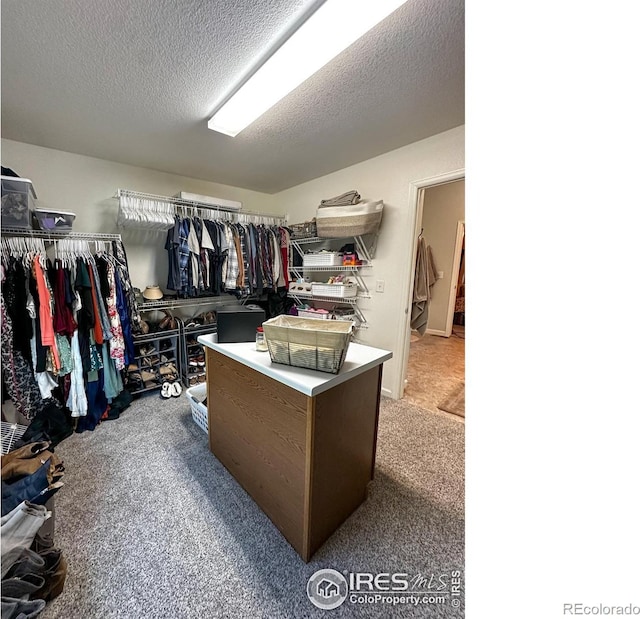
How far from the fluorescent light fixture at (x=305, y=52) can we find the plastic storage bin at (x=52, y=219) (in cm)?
144

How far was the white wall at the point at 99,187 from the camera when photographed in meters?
2.32

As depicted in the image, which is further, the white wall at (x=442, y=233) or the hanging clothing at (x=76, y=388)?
the white wall at (x=442, y=233)

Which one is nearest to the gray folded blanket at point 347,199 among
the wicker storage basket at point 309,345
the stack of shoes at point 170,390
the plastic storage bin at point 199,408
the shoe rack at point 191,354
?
the wicker storage basket at point 309,345

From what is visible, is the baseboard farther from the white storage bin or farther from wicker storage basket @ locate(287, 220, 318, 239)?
wicker storage basket @ locate(287, 220, 318, 239)

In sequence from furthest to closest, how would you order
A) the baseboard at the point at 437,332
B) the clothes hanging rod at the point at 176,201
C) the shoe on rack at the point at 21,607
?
the baseboard at the point at 437,332, the clothes hanging rod at the point at 176,201, the shoe on rack at the point at 21,607

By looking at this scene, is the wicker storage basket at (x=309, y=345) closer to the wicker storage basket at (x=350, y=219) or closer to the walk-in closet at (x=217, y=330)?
the walk-in closet at (x=217, y=330)

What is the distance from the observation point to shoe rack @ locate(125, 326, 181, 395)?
2562 millimetres

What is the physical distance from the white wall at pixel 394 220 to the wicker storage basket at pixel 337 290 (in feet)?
0.59

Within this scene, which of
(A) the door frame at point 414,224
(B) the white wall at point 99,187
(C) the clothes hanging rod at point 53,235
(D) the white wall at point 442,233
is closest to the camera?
(C) the clothes hanging rod at point 53,235

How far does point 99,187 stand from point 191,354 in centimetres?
191

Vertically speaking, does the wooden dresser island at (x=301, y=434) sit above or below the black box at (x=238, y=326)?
below

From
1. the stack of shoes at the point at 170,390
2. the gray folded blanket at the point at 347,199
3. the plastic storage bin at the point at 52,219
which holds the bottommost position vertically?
the stack of shoes at the point at 170,390
